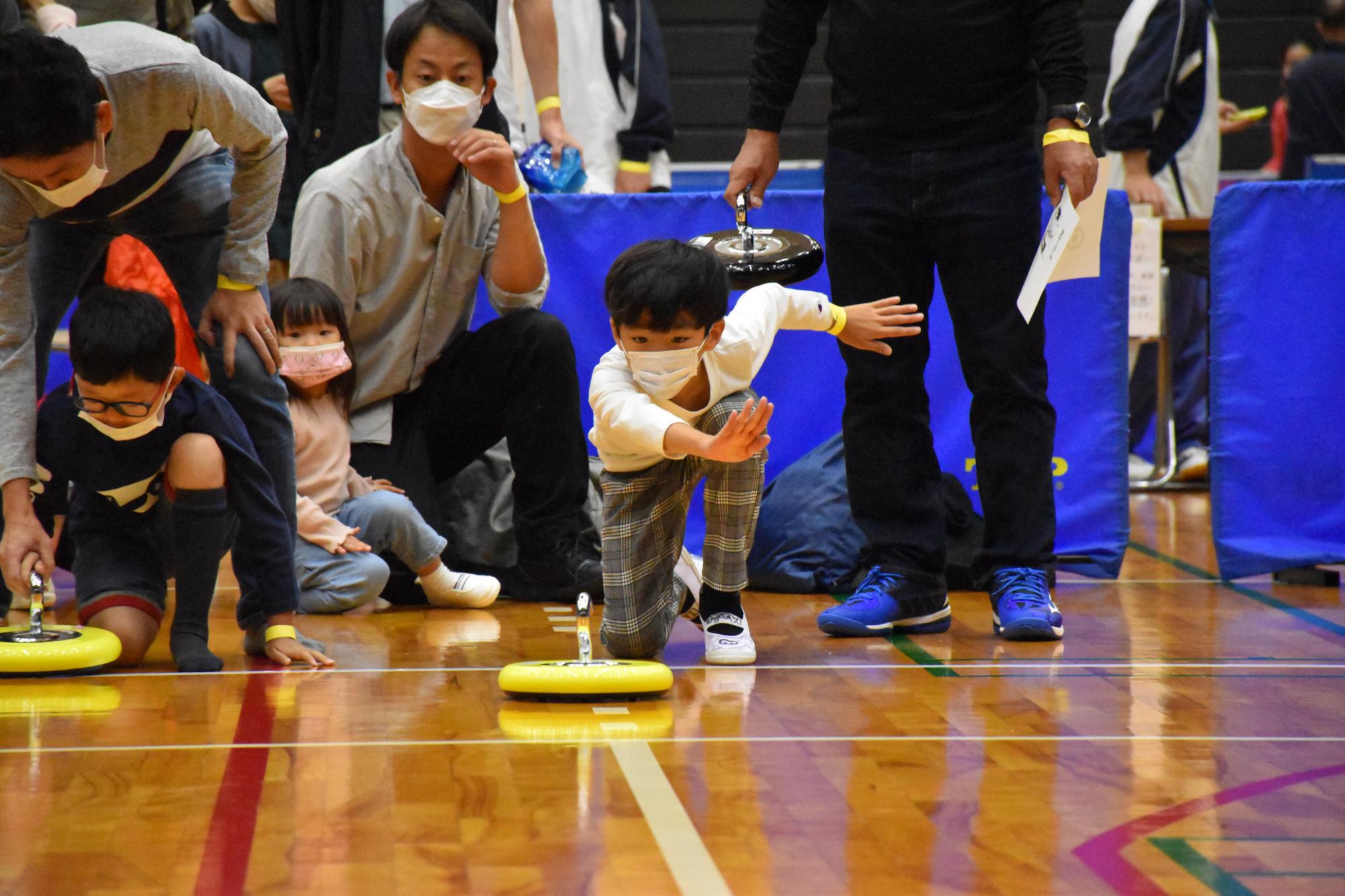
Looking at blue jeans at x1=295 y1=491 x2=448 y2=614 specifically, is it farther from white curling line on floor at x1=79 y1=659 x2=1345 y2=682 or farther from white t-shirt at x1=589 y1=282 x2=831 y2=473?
white t-shirt at x1=589 y1=282 x2=831 y2=473

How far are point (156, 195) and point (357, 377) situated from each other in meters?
1.01

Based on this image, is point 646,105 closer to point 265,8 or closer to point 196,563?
point 265,8

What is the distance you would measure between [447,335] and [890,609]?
129 centimetres

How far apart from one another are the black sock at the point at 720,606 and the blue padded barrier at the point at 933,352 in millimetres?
1131

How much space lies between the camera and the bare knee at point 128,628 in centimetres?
282

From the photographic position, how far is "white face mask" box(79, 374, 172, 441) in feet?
8.61

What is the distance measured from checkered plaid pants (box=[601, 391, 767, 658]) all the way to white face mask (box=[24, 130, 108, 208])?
38.1 inches

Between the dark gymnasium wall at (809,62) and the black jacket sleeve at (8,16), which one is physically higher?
the dark gymnasium wall at (809,62)

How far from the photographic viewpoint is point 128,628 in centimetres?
283

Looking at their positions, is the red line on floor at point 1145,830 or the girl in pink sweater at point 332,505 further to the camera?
the girl in pink sweater at point 332,505

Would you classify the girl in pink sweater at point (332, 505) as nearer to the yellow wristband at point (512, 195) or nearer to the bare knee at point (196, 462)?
the yellow wristband at point (512, 195)

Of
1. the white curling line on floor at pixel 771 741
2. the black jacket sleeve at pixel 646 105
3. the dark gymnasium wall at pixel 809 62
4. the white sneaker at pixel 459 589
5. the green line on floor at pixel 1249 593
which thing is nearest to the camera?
the white curling line on floor at pixel 771 741

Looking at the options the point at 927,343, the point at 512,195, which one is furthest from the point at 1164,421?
the point at 512,195

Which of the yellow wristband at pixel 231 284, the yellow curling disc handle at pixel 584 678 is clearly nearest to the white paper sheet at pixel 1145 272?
the yellow curling disc handle at pixel 584 678
